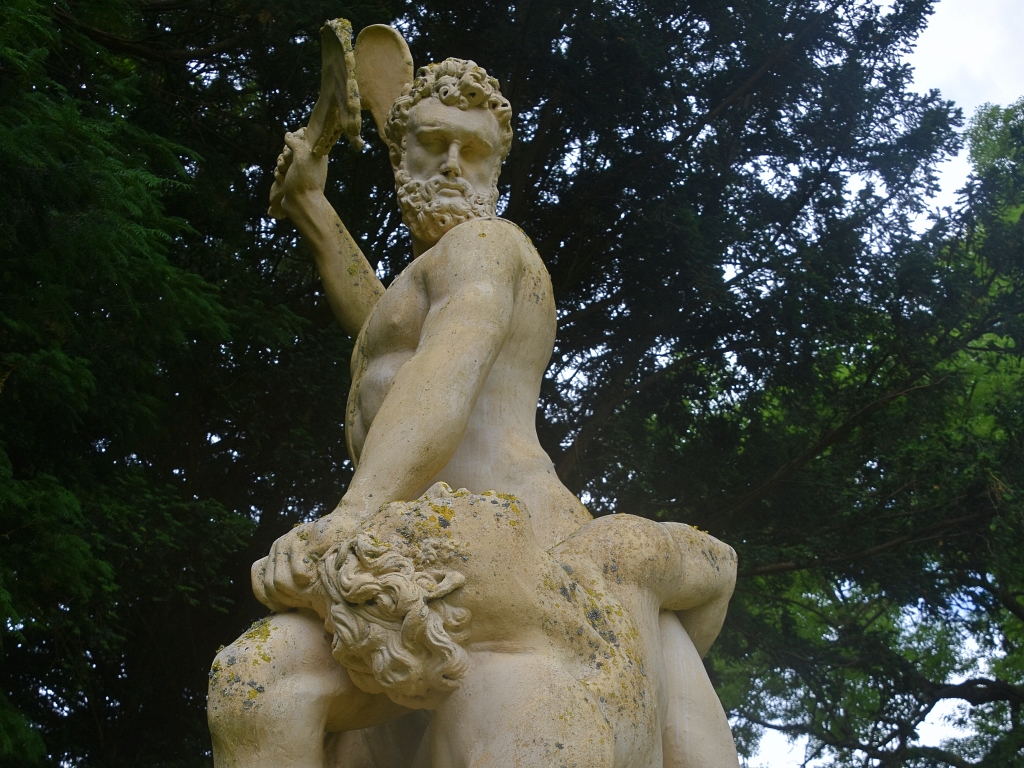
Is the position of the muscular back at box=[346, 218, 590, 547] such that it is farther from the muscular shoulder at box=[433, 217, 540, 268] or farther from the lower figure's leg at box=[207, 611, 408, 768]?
the lower figure's leg at box=[207, 611, 408, 768]

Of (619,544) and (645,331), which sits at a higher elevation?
(645,331)

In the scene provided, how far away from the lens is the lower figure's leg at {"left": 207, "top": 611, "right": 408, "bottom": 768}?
2.21 metres

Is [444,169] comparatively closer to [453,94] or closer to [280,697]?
[453,94]

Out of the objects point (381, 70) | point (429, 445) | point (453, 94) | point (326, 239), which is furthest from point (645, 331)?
point (429, 445)

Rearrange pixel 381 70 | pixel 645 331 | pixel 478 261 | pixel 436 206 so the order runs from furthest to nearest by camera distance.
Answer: pixel 645 331 < pixel 381 70 < pixel 436 206 < pixel 478 261

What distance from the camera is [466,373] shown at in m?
2.69

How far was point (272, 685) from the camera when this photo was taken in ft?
7.32

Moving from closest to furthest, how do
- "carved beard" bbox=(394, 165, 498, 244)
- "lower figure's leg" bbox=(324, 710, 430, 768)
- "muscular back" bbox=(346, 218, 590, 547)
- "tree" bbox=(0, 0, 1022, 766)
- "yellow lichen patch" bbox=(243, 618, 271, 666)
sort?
"yellow lichen patch" bbox=(243, 618, 271, 666), "lower figure's leg" bbox=(324, 710, 430, 768), "muscular back" bbox=(346, 218, 590, 547), "carved beard" bbox=(394, 165, 498, 244), "tree" bbox=(0, 0, 1022, 766)

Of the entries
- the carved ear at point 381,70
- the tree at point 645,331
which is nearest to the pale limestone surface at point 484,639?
the carved ear at point 381,70

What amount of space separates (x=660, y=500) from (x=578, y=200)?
2236 millimetres

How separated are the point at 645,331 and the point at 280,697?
703 centimetres

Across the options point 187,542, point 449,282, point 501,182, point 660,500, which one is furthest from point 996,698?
point 449,282

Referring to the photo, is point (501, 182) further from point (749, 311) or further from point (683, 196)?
point (749, 311)

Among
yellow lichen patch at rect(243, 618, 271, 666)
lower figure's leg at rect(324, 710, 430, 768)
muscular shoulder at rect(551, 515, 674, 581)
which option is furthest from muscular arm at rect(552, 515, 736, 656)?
yellow lichen patch at rect(243, 618, 271, 666)
